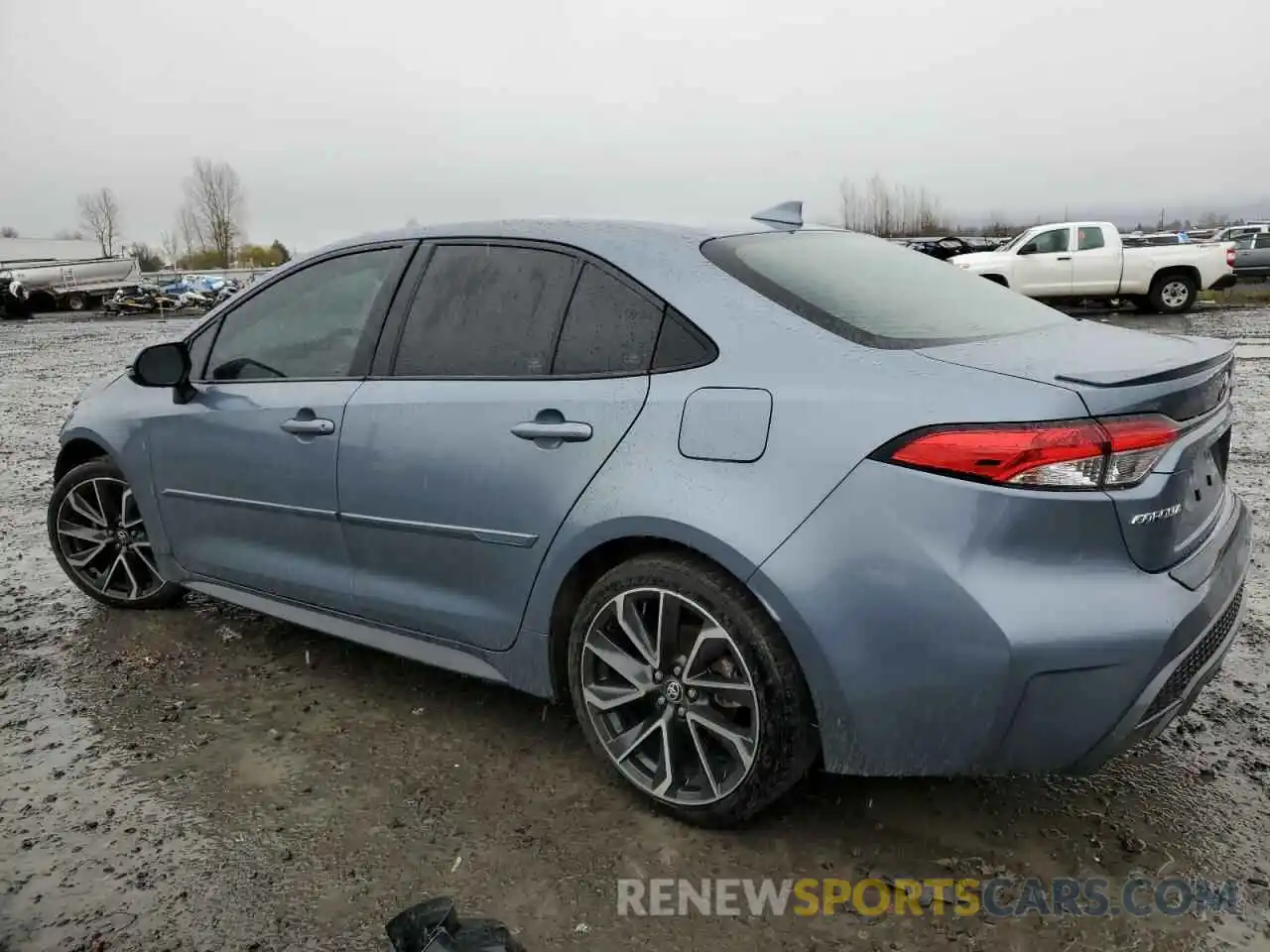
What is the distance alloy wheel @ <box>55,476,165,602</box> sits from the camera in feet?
14.0

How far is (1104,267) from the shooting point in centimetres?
1883

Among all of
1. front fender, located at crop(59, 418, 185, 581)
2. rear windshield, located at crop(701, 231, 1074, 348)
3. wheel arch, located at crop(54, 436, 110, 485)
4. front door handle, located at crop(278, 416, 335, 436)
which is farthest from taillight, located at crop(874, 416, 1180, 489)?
wheel arch, located at crop(54, 436, 110, 485)

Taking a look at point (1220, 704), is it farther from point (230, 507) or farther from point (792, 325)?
point (230, 507)

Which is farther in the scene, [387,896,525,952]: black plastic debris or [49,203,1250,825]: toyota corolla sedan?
[49,203,1250,825]: toyota corolla sedan

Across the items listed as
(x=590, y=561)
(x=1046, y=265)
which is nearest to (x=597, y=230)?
(x=590, y=561)

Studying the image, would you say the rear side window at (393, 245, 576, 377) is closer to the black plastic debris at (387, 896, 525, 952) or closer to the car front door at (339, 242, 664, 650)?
the car front door at (339, 242, 664, 650)

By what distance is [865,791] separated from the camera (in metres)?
2.82

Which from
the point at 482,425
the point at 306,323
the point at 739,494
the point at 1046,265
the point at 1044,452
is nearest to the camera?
the point at 1044,452

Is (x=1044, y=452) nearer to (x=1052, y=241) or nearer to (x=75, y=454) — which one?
(x=75, y=454)

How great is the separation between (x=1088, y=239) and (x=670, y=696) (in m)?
19.2

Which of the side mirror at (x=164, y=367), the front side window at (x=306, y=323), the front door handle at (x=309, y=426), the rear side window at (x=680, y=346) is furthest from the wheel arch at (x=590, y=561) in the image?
the side mirror at (x=164, y=367)

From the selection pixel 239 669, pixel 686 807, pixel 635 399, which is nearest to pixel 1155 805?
pixel 686 807

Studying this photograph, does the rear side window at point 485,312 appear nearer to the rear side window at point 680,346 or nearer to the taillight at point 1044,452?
the rear side window at point 680,346

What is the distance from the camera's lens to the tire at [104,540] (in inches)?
168
